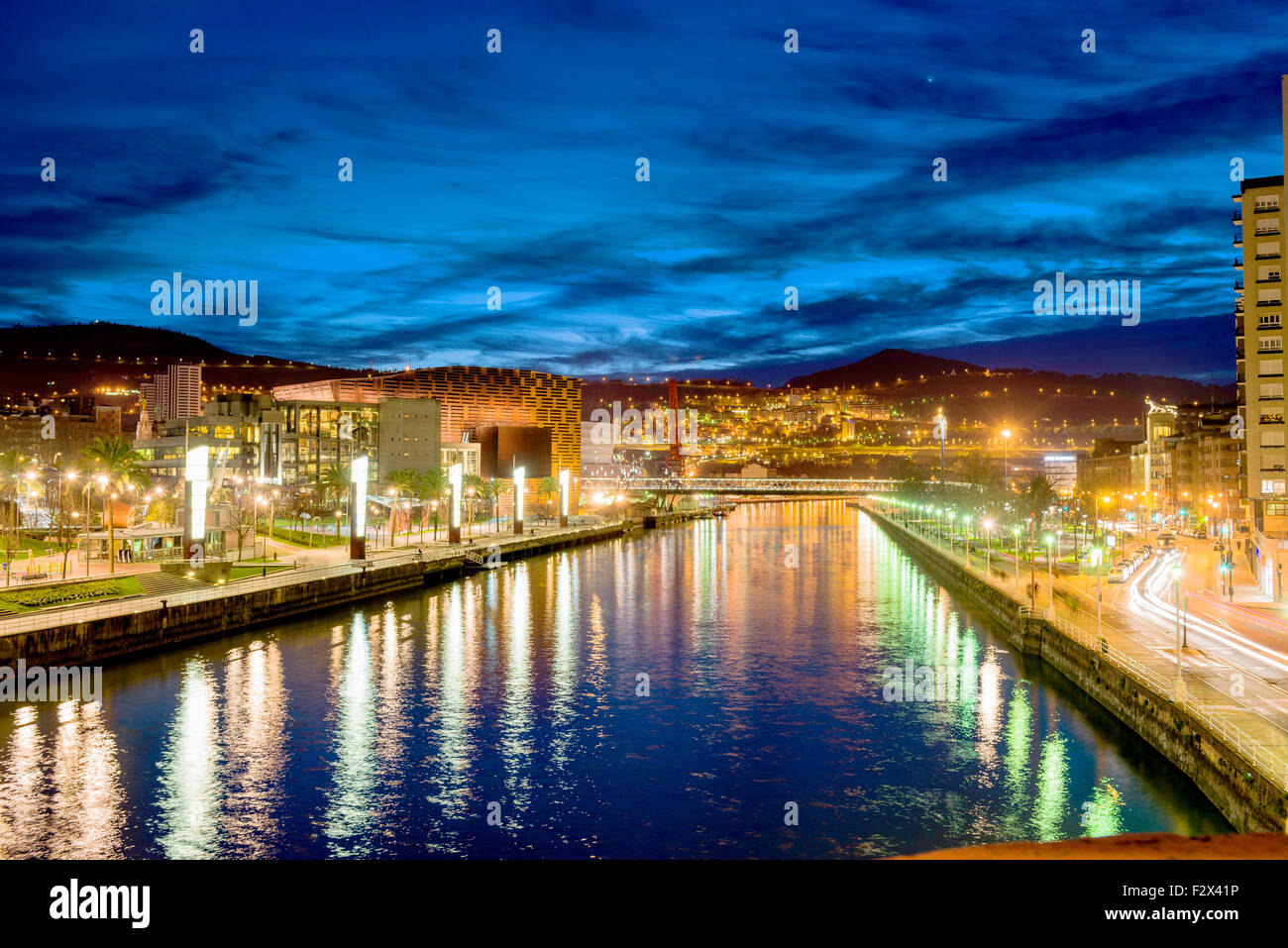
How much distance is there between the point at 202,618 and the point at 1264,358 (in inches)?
2397

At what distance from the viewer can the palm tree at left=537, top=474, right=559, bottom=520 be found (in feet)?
457

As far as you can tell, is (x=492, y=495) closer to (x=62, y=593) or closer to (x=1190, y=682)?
(x=62, y=593)

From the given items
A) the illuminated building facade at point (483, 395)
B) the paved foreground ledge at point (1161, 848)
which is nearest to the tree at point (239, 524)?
the paved foreground ledge at point (1161, 848)

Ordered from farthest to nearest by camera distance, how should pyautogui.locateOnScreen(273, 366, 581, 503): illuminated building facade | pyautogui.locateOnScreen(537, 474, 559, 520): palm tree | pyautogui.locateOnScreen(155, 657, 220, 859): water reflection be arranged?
pyautogui.locateOnScreen(273, 366, 581, 503): illuminated building facade, pyautogui.locateOnScreen(537, 474, 559, 520): palm tree, pyautogui.locateOnScreen(155, 657, 220, 859): water reflection

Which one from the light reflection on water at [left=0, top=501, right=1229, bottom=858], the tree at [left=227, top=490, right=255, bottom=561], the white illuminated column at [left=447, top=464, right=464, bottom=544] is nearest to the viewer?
the light reflection on water at [left=0, top=501, right=1229, bottom=858]

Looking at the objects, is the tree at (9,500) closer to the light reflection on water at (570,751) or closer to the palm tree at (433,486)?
the light reflection on water at (570,751)

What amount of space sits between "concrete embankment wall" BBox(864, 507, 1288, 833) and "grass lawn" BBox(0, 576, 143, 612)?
3828 centimetres

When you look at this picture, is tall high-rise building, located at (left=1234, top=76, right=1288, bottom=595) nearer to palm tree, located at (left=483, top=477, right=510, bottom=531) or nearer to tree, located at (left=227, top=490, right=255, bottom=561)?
tree, located at (left=227, top=490, right=255, bottom=561)

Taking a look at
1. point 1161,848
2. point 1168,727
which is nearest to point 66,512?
point 1168,727

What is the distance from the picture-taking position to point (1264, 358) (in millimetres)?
60500

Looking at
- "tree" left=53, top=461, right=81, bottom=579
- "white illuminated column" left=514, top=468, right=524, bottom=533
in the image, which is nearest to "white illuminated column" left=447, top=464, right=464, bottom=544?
"white illuminated column" left=514, top=468, right=524, bottom=533
